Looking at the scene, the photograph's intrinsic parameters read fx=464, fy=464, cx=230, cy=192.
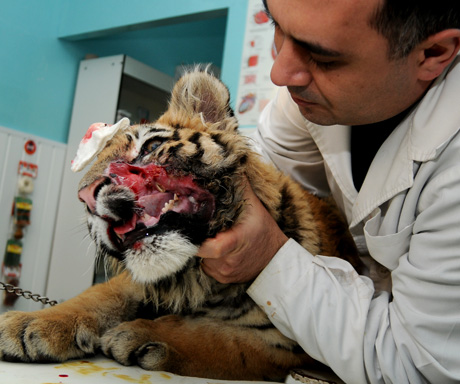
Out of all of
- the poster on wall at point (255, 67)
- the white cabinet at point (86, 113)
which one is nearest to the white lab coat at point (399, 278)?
the poster on wall at point (255, 67)

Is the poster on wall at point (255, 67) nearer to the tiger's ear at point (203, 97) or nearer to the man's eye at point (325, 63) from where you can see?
the tiger's ear at point (203, 97)

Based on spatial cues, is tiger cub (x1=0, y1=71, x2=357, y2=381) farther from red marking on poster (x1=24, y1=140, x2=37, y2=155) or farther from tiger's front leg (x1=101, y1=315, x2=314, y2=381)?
red marking on poster (x1=24, y1=140, x2=37, y2=155)

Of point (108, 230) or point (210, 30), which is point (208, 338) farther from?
point (210, 30)

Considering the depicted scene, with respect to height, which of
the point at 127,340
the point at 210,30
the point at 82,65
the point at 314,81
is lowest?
the point at 127,340

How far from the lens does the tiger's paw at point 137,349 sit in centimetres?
94

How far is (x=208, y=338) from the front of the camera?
1.03m

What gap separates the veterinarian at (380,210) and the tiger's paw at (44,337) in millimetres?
304

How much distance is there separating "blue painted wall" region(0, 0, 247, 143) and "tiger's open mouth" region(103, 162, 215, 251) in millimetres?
2009

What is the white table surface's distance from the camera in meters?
→ 0.78

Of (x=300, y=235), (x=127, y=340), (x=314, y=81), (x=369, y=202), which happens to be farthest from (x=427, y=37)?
(x=127, y=340)

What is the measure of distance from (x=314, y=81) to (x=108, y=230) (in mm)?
481

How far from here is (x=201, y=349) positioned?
39.8 inches

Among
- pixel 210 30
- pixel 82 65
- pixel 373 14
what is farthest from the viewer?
pixel 210 30

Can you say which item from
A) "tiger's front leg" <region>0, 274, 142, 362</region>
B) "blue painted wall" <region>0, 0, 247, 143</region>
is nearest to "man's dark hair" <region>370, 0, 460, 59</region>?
"tiger's front leg" <region>0, 274, 142, 362</region>
